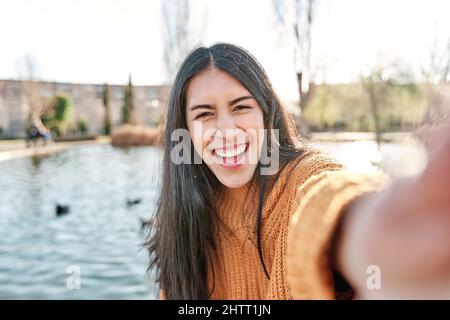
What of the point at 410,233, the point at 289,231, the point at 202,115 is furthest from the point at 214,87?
the point at 410,233

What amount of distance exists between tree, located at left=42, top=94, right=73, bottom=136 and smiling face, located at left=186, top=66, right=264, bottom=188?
867 inches

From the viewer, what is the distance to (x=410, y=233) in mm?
286

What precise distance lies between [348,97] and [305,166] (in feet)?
29.0

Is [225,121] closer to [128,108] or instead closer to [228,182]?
[228,182]

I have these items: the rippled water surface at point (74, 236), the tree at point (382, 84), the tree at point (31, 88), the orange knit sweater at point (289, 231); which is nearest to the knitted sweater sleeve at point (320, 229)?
the orange knit sweater at point (289, 231)

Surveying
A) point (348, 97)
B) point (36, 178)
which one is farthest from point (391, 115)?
point (36, 178)

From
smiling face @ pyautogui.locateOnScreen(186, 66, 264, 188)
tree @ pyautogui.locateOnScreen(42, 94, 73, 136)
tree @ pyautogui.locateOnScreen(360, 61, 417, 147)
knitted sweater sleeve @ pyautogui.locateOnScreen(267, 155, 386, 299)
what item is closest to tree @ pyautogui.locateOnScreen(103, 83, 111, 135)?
tree @ pyautogui.locateOnScreen(42, 94, 73, 136)

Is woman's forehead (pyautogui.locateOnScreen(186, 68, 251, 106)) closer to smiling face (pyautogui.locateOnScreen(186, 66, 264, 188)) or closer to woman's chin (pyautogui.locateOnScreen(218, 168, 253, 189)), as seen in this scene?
smiling face (pyautogui.locateOnScreen(186, 66, 264, 188))

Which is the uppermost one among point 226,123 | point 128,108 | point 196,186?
point 128,108

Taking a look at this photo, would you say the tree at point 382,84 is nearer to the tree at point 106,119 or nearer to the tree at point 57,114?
the tree at point 57,114

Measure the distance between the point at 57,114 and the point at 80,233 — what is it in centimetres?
1809

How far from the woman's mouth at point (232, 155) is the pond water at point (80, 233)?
0.24 metres

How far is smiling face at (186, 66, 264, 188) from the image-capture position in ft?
3.62
